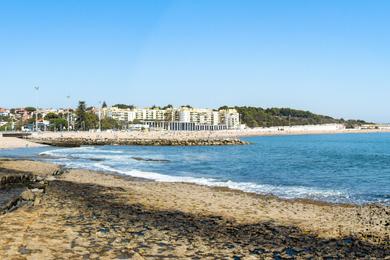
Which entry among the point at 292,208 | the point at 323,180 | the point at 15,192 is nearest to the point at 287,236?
the point at 292,208

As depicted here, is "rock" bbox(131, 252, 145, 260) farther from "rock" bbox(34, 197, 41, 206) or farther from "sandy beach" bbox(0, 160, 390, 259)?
"rock" bbox(34, 197, 41, 206)

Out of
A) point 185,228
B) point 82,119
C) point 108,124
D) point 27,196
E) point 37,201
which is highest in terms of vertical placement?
point 82,119

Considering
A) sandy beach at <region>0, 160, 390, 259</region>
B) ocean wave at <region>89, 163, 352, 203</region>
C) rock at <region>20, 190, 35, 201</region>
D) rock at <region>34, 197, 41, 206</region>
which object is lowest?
ocean wave at <region>89, 163, 352, 203</region>

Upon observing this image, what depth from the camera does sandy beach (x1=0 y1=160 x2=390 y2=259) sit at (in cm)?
1026

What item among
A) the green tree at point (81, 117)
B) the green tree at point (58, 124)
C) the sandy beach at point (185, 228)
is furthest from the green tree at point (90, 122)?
the sandy beach at point (185, 228)

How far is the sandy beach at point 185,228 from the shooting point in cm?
1026

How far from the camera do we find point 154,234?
11906 millimetres

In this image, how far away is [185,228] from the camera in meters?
12.8

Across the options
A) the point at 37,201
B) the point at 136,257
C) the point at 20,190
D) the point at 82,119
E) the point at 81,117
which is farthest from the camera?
the point at 82,119

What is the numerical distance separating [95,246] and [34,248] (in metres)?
1.37

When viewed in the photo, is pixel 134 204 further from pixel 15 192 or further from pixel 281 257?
pixel 281 257

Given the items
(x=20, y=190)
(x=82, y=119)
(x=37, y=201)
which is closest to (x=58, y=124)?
(x=82, y=119)

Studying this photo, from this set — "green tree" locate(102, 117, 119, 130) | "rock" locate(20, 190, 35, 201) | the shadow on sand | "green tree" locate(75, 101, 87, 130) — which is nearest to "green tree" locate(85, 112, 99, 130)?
"green tree" locate(75, 101, 87, 130)

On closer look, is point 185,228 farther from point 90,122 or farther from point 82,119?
point 90,122
